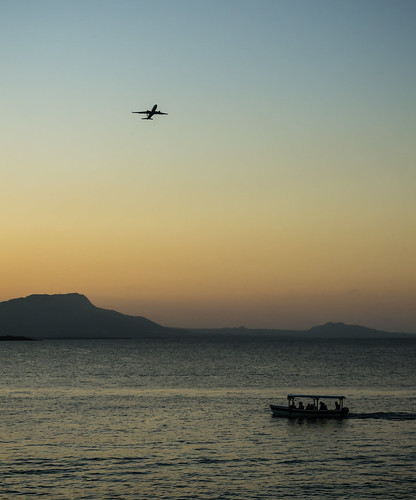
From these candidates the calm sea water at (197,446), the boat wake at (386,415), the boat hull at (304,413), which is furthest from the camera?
the boat hull at (304,413)

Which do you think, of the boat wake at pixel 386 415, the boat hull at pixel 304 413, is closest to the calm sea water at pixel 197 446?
the boat wake at pixel 386 415

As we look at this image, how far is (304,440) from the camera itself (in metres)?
69.4

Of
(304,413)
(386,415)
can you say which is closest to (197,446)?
(304,413)

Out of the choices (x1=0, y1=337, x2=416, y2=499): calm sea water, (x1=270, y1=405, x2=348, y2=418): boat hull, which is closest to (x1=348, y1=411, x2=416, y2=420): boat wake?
(x1=0, y1=337, x2=416, y2=499): calm sea water

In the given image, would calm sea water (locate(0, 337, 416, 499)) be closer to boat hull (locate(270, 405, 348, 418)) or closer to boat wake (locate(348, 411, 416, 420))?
boat wake (locate(348, 411, 416, 420))

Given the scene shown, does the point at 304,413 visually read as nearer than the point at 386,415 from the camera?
No

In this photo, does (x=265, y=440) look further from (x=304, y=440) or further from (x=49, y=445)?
(x=49, y=445)

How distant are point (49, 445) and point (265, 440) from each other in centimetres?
2126

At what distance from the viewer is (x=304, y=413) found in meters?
85.0

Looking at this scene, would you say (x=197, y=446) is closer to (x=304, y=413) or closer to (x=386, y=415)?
(x=304, y=413)

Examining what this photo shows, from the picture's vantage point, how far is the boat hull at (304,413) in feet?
274

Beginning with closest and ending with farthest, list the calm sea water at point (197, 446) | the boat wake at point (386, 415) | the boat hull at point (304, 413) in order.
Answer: the calm sea water at point (197, 446), the boat wake at point (386, 415), the boat hull at point (304, 413)

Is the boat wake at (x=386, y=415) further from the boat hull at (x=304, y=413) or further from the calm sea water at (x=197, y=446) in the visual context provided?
the boat hull at (x=304, y=413)

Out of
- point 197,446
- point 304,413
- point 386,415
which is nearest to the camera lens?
point 197,446
